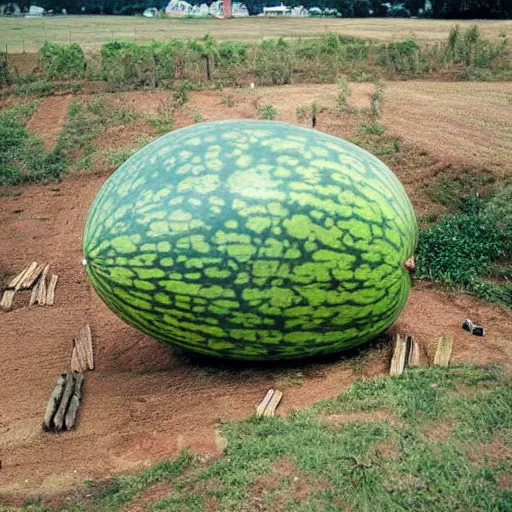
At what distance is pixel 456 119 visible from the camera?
40.9ft

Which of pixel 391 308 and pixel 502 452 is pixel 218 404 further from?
pixel 502 452

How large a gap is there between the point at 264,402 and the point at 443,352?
165cm

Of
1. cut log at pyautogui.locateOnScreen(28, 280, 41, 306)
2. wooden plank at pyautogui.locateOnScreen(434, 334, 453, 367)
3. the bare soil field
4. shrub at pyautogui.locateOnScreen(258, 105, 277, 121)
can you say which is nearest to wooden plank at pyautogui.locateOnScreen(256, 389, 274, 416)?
the bare soil field

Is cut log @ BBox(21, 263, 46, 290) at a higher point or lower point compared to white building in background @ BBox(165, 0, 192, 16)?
lower

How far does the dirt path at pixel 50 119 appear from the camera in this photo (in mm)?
→ 13453

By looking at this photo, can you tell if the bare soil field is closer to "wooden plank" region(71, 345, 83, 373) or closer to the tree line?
"wooden plank" region(71, 345, 83, 373)

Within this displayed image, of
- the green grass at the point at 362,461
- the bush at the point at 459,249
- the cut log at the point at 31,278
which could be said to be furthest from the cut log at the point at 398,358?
the cut log at the point at 31,278

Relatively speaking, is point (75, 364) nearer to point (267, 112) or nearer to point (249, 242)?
point (249, 242)

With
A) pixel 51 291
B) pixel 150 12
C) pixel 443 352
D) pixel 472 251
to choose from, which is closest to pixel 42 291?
pixel 51 291

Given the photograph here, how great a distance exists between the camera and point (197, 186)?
4777 mm

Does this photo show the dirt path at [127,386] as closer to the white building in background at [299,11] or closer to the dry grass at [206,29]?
the dry grass at [206,29]

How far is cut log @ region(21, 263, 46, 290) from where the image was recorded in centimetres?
796

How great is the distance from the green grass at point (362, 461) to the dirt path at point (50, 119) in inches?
379

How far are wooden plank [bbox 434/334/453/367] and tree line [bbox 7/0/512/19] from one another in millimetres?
23353
